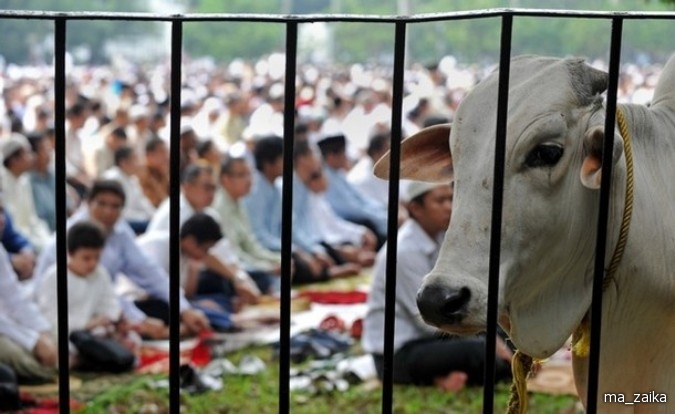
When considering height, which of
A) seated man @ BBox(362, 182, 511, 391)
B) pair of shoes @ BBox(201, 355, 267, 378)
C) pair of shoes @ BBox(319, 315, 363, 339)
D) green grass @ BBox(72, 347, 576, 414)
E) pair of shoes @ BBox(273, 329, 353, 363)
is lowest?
green grass @ BBox(72, 347, 576, 414)

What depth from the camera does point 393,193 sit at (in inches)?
94.4

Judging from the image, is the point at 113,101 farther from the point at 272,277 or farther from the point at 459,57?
the point at 459,57

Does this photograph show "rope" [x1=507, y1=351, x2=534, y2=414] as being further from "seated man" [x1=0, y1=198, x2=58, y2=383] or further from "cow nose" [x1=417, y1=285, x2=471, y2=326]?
"seated man" [x1=0, y1=198, x2=58, y2=383]

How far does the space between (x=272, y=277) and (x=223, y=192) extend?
0.91 m

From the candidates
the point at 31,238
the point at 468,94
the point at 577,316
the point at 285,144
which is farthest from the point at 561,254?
the point at 31,238

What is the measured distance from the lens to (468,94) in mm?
2699

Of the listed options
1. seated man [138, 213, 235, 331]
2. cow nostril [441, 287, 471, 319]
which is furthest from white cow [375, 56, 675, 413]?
seated man [138, 213, 235, 331]

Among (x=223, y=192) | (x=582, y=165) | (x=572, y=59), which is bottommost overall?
(x=223, y=192)

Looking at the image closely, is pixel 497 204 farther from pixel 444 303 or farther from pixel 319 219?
pixel 319 219

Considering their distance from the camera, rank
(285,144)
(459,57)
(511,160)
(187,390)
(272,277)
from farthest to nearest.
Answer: (459,57) < (272,277) < (187,390) < (511,160) < (285,144)

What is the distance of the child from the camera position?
711 centimetres

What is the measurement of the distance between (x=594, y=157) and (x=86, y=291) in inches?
200

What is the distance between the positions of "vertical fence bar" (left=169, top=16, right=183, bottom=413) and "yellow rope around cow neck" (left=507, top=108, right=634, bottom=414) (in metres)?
0.83

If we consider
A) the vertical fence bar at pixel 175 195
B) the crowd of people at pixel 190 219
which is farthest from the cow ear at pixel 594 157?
the crowd of people at pixel 190 219
